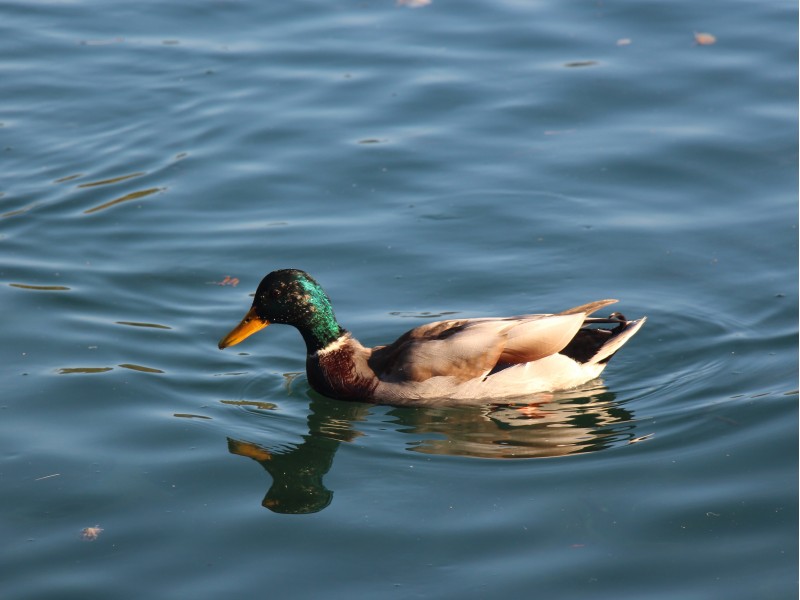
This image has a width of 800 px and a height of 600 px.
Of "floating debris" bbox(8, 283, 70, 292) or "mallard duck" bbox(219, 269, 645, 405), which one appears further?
"floating debris" bbox(8, 283, 70, 292)

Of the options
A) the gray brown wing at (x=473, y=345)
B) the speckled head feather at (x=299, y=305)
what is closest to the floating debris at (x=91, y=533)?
the speckled head feather at (x=299, y=305)

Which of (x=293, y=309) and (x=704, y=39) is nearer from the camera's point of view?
(x=293, y=309)

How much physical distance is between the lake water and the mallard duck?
0.16m

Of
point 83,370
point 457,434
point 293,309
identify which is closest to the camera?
point 457,434

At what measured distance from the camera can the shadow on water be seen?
313 inches

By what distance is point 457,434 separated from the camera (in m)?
8.46

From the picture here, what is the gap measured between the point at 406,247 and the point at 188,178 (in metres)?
2.54

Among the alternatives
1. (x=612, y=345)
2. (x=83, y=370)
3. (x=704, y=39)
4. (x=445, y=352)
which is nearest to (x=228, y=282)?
(x=83, y=370)

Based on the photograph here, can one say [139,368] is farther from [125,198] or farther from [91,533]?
[125,198]

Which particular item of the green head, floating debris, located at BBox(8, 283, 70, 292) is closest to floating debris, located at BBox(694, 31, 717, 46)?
the green head

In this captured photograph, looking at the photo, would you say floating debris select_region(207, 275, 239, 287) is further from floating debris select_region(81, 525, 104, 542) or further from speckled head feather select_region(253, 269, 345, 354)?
floating debris select_region(81, 525, 104, 542)

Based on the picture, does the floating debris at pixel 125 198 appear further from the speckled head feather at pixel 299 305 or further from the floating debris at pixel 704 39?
the floating debris at pixel 704 39

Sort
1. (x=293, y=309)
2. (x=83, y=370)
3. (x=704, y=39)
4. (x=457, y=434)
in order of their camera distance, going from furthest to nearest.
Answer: (x=704, y=39) < (x=83, y=370) < (x=293, y=309) < (x=457, y=434)

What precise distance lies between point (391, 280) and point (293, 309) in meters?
1.46
